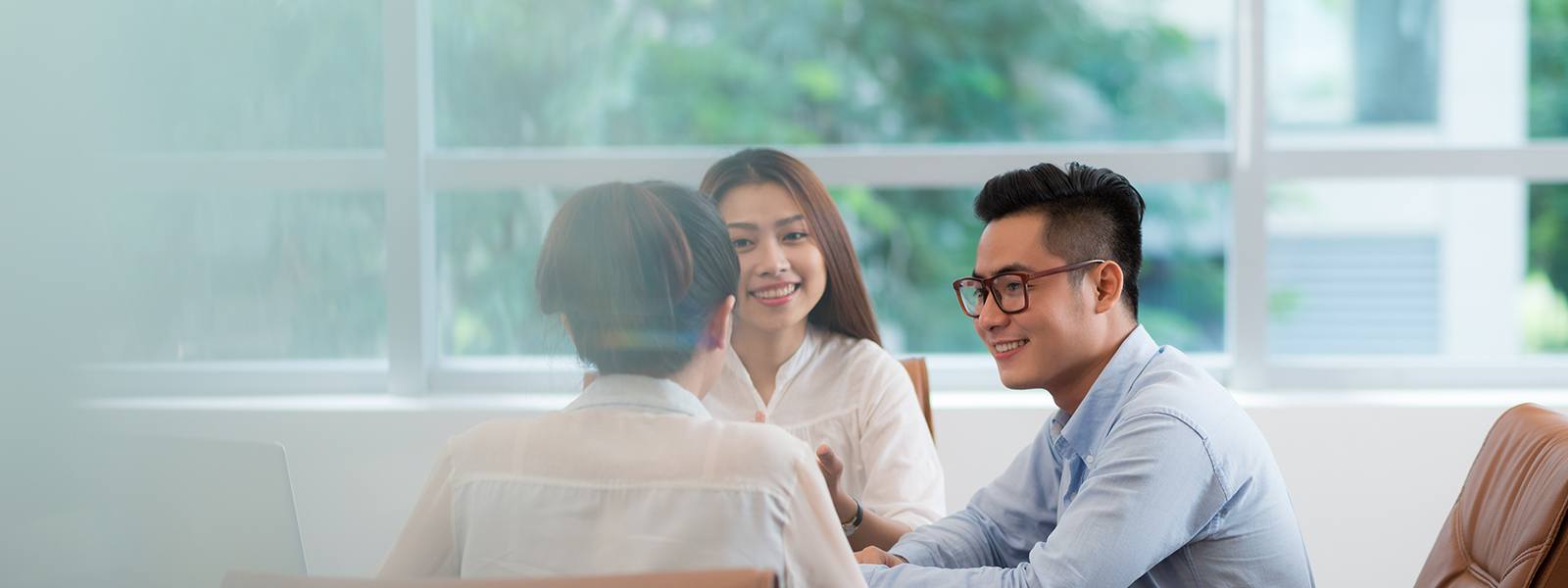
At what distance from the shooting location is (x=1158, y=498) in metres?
1.51

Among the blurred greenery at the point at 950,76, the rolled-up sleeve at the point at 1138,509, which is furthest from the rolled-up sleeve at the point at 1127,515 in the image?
the blurred greenery at the point at 950,76

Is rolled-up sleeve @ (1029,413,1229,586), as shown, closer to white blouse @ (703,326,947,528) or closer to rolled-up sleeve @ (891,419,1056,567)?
rolled-up sleeve @ (891,419,1056,567)

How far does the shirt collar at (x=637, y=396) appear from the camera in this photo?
107cm

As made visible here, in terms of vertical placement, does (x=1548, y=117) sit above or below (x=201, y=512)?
above

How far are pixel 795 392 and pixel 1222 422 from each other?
81cm

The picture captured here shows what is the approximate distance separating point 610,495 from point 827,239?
1328 millimetres

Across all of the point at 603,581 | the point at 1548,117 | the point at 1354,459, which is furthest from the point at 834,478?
the point at 1548,117

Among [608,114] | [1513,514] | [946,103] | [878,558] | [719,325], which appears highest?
[946,103]

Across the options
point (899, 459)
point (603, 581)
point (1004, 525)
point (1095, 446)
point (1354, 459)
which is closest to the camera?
point (603, 581)

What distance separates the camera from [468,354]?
3.51ft

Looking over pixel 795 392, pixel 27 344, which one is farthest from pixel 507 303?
pixel 795 392

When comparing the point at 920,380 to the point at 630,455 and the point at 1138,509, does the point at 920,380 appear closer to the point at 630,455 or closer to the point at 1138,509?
the point at 1138,509

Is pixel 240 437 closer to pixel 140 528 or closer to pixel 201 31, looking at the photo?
pixel 140 528

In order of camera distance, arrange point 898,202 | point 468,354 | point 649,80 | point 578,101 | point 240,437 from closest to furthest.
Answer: point 240,437 < point 468,354 < point 578,101 < point 649,80 < point 898,202
